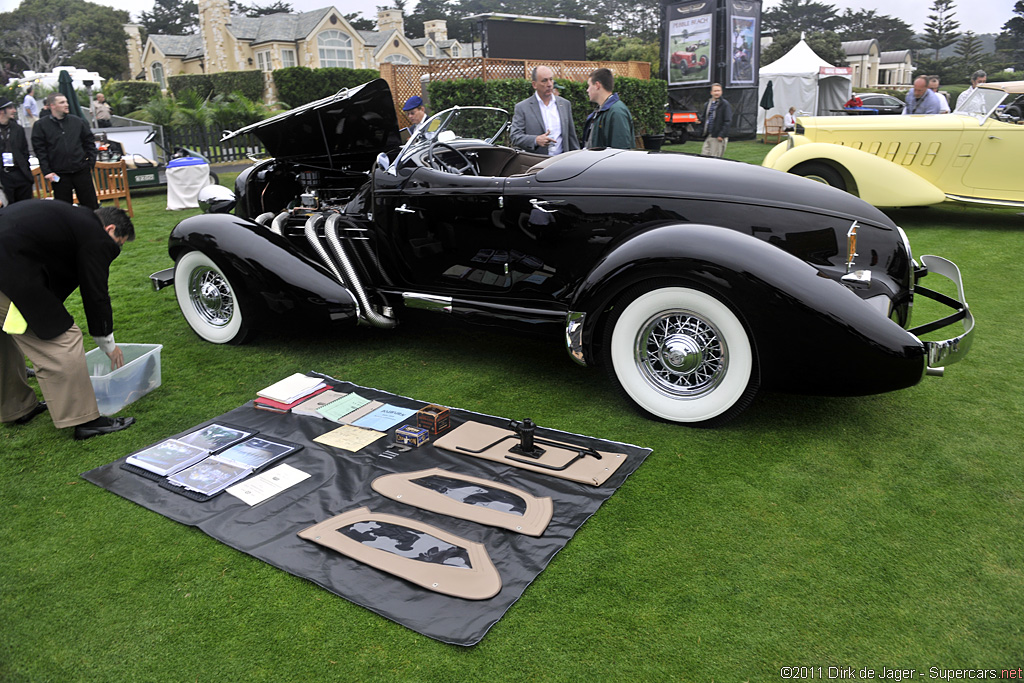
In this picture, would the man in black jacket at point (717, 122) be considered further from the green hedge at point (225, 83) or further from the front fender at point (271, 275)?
the green hedge at point (225, 83)

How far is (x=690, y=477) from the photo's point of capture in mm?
3156

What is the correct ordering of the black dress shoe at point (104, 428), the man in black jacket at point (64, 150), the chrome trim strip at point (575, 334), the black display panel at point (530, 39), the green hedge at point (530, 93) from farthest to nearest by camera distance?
the black display panel at point (530, 39)
the green hedge at point (530, 93)
the man in black jacket at point (64, 150)
the black dress shoe at point (104, 428)
the chrome trim strip at point (575, 334)

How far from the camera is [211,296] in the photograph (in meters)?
5.16

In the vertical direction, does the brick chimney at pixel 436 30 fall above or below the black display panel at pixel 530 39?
above

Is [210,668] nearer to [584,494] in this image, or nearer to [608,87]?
[584,494]

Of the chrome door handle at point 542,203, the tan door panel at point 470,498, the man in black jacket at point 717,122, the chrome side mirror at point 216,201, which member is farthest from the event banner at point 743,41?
the tan door panel at point 470,498

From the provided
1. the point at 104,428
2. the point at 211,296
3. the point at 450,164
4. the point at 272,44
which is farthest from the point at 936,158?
the point at 272,44

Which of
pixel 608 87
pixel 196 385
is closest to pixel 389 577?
pixel 196 385

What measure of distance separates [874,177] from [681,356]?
6165 millimetres

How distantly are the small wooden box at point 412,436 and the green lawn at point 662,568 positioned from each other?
0.54m

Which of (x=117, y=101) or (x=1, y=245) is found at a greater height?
(x=117, y=101)

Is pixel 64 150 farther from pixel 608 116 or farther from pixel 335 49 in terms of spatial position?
pixel 335 49

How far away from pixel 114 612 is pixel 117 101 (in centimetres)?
2588

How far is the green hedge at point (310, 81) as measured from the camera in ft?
108
